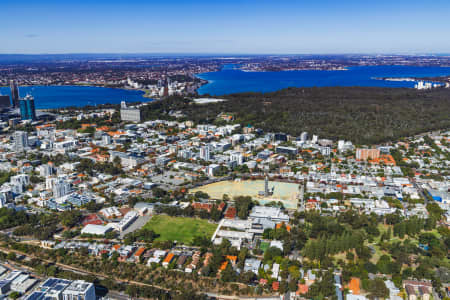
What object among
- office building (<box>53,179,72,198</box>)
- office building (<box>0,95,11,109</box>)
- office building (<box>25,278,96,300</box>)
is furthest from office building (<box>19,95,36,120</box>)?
office building (<box>25,278,96,300</box>)

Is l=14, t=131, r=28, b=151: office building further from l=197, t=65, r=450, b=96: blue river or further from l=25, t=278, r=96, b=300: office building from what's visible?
l=197, t=65, r=450, b=96: blue river

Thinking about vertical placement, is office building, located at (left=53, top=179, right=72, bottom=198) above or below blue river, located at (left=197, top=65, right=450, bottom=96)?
below

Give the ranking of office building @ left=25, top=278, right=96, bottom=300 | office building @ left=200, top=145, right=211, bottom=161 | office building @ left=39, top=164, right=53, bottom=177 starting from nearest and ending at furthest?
office building @ left=25, top=278, right=96, bottom=300 < office building @ left=39, top=164, right=53, bottom=177 < office building @ left=200, top=145, right=211, bottom=161

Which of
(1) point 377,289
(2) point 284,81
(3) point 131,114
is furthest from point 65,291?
(2) point 284,81

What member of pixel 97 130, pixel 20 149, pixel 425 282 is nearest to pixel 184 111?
pixel 97 130

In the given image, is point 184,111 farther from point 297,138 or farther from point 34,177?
point 34,177

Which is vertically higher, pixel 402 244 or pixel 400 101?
pixel 400 101

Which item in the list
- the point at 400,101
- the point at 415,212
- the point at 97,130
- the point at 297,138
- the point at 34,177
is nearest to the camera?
the point at 415,212
